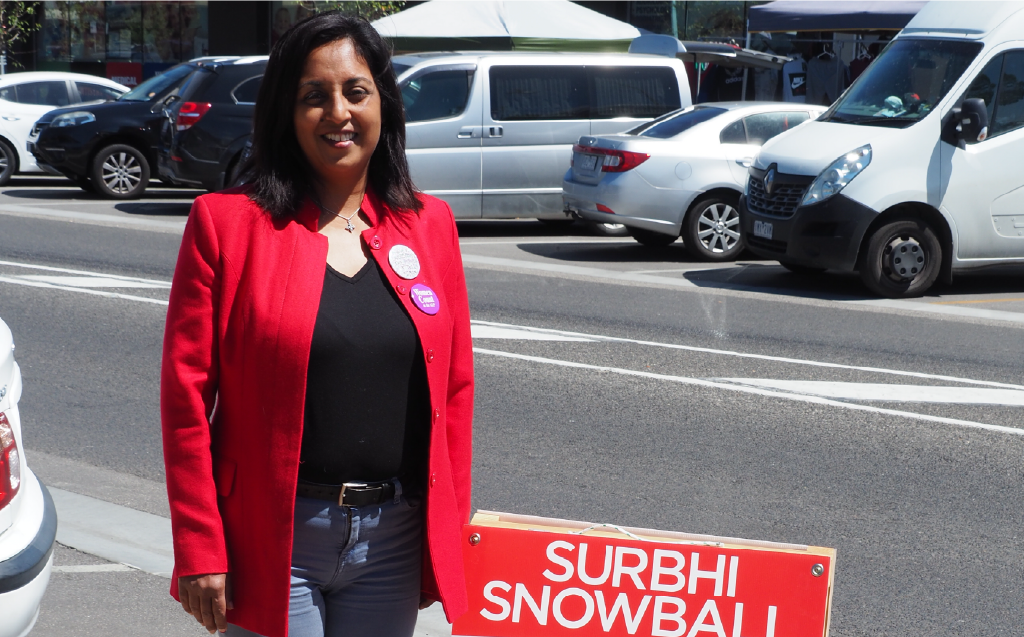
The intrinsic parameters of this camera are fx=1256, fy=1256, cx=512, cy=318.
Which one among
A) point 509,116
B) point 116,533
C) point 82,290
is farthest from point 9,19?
point 116,533

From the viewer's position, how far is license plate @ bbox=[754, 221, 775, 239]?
11.1 metres

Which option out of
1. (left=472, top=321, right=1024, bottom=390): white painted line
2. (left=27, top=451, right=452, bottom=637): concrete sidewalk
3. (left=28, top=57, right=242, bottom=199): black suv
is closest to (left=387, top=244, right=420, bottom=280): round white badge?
Result: (left=27, top=451, right=452, bottom=637): concrete sidewalk

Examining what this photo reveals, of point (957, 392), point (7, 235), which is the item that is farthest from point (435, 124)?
point (957, 392)

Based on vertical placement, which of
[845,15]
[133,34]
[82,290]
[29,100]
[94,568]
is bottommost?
[94,568]

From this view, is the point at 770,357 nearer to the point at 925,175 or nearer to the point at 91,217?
the point at 925,175

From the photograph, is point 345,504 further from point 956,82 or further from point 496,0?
point 496,0

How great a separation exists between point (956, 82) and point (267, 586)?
983 cm

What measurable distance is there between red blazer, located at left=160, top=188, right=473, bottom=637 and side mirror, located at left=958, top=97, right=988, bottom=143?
30.0 ft

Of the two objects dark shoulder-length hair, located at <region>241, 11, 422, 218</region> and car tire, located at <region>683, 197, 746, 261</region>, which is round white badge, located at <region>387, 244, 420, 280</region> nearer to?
dark shoulder-length hair, located at <region>241, 11, 422, 218</region>

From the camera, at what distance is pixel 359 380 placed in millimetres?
2262

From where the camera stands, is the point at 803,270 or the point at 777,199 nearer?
the point at 777,199

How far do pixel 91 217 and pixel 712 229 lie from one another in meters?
7.28

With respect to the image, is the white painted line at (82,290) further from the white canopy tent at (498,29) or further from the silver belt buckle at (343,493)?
the white canopy tent at (498,29)

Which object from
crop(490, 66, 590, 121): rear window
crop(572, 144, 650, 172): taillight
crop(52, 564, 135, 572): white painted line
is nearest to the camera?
crop(52, 564, 135, 572): white painted line
